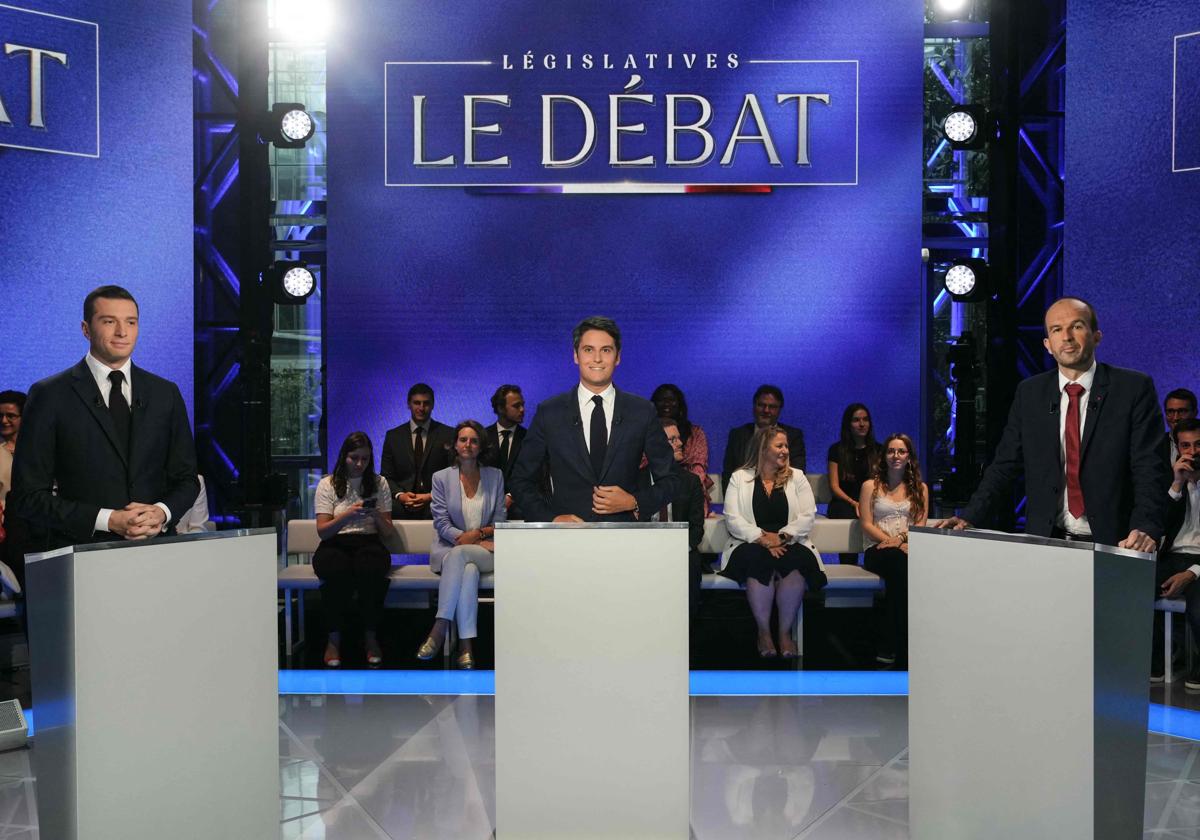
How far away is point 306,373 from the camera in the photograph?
294 inches

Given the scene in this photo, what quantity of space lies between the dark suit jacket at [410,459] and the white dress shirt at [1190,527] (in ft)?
11.6

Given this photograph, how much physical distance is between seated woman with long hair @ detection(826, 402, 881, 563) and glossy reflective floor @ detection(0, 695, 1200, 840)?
1634 mm

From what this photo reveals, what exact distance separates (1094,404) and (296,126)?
4.78 metres

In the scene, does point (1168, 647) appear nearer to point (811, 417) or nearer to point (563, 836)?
point (811, 417)

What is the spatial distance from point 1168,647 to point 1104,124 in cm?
298

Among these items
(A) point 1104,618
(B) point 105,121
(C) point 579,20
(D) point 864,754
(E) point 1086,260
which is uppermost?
(C) point 579,20

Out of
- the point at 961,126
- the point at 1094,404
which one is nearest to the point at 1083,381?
the point at 1094,404

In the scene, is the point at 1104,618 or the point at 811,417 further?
the point at 811,417

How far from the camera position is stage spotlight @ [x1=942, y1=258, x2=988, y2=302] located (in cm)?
652

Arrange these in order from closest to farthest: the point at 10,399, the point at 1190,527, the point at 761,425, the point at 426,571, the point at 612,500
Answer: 1. the point at 612,500
2. the point at 1190,527
3. the point at 10,399
4. the point at 426,571
5. the point at 761,425

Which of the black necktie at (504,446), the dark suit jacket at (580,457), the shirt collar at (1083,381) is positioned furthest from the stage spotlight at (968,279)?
the dark suit jacket at (580,457)

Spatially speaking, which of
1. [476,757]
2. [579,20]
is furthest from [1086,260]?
[476,757]

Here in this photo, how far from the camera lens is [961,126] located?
6.46 metres

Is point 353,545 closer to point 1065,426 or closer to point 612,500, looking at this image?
point 612,500
